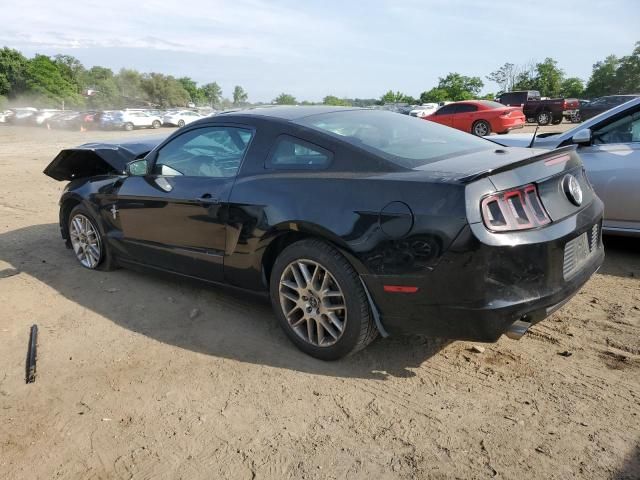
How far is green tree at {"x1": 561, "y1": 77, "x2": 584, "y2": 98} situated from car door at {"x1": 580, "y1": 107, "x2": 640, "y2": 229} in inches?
2266

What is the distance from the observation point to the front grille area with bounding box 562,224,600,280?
2781 mm

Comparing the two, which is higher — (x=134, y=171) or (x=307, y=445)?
(x=134, y=171)

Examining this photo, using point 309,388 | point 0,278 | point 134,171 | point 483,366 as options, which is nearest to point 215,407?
point 309,388

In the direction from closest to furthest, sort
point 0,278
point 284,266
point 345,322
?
point 345,322 → point 284,266 → point 0,278

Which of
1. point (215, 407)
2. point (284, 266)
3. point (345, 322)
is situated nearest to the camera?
point (215, 407)

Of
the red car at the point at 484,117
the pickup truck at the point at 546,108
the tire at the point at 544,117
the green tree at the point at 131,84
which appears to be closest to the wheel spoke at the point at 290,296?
the red car at the point at 484,117

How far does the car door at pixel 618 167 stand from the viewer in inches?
180

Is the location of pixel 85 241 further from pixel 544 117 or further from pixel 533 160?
pixel 544 117

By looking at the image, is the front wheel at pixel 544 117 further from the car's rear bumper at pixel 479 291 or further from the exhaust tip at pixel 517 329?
the exhaust tip at pixel 517 329

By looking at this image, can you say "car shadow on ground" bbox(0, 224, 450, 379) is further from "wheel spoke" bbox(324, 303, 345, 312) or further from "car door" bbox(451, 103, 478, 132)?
"car door" bbox(451, 103, 478, 132)

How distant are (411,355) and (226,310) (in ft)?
5.01

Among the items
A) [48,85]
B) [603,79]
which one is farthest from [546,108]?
[48,85]

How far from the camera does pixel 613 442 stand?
231 centimetres

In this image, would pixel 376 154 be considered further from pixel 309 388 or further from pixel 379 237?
pixel 309 388
